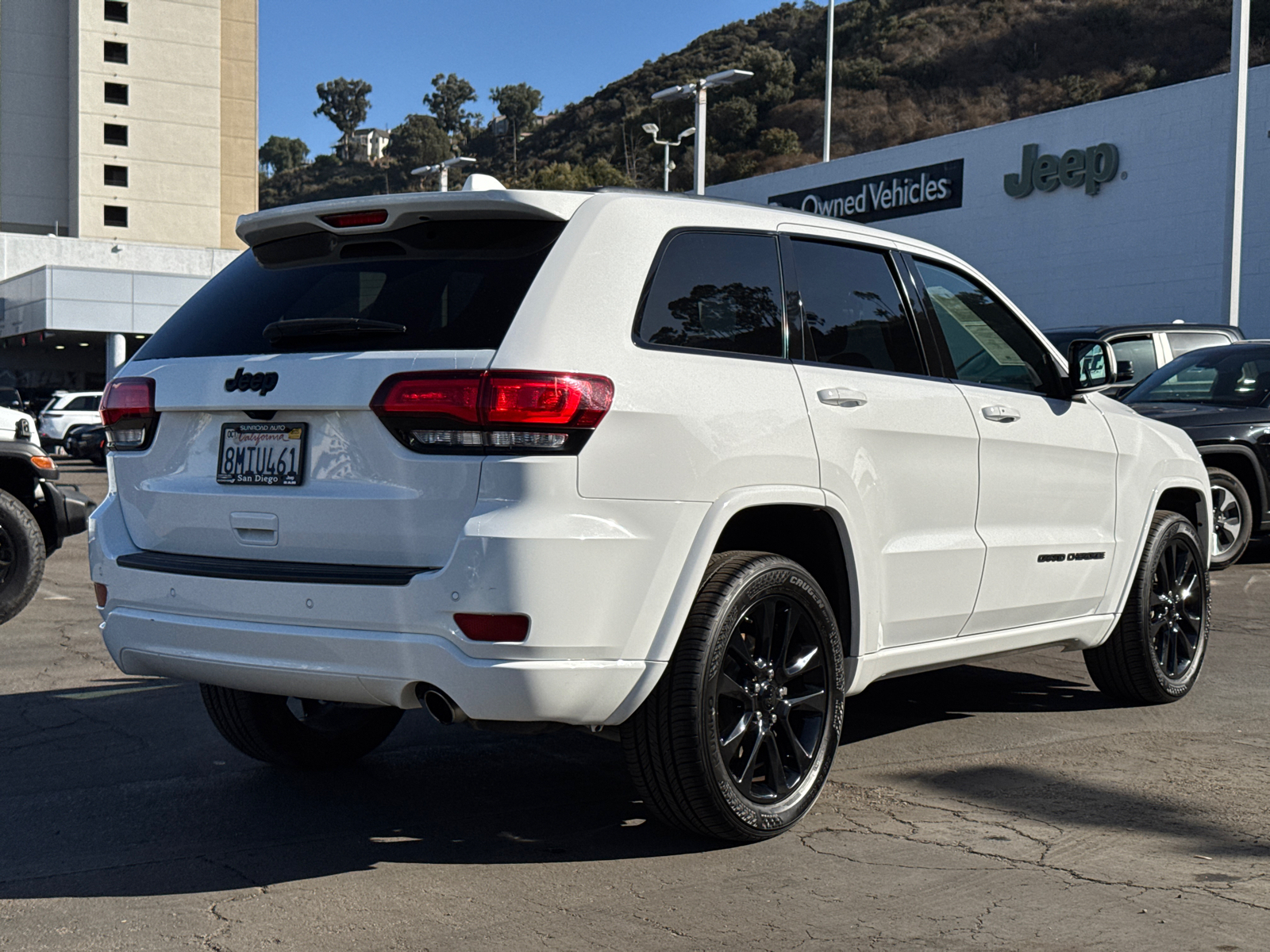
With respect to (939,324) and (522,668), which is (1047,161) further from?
(522,668)

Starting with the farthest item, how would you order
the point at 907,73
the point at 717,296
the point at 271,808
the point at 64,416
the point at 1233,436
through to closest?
the point at 907,73 < the point at 64,416 < the point at 1233,436 < the point at 271,808 < the point at 717,296

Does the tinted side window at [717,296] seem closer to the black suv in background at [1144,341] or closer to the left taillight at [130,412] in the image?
the left taillight at [130,412]

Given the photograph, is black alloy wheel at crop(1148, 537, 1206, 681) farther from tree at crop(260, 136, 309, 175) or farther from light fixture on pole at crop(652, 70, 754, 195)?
tree at crop(260, 136, 309, 175)

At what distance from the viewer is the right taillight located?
3553mm

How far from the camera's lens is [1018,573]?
5199 millimetres

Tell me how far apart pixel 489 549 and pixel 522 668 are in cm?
32

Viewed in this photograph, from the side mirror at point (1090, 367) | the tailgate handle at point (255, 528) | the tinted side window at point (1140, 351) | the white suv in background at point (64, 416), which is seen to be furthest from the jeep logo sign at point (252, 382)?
the white suv in background at point (64, 416)

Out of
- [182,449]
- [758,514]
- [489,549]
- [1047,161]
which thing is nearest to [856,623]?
[758,514]

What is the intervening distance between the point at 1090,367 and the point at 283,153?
6054 inches

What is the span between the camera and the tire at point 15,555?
8.09 meters

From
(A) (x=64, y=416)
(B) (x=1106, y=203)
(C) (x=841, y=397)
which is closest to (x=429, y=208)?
(C) (x=841, y=397)

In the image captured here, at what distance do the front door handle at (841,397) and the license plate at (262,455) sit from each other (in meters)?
1.58

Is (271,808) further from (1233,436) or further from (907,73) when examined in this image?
(907,73)

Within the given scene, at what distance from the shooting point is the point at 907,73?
Result: 7025 cm
